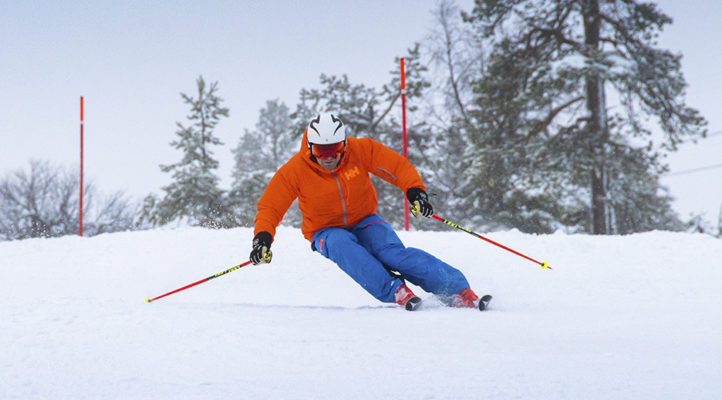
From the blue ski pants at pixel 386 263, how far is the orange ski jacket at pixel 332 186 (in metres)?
0.17

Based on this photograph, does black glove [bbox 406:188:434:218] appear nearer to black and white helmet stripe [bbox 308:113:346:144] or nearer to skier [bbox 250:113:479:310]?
skier [bbox 250:113:479:310]

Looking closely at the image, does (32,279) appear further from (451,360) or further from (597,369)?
(597,369)

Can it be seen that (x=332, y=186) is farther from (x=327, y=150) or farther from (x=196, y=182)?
(x=196, y=182)

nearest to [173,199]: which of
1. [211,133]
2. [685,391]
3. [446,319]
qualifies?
[211,133]

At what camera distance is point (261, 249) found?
308cm

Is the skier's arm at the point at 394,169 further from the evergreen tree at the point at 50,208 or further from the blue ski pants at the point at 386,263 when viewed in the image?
the evergreen tree at the point at 50,208

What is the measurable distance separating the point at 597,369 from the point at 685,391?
0.85ft

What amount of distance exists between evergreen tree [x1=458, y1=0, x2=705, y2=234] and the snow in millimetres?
7046

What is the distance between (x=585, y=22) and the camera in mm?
11703

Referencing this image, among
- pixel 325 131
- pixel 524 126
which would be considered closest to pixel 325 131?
pixel 325 131

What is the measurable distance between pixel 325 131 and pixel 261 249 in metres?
0.82

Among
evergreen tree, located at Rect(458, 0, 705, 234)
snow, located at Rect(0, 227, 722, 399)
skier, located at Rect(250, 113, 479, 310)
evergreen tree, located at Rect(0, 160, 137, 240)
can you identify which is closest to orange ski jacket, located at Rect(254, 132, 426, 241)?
skier, located at Rect(250, 113, 479, 310)

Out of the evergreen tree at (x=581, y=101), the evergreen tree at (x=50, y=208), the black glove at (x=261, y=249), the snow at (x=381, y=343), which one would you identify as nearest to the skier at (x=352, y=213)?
the black glove at (x=261, y=249)

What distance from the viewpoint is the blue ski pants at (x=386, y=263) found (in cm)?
307
